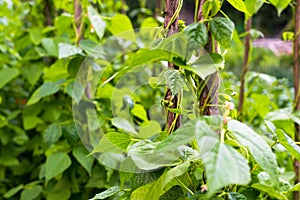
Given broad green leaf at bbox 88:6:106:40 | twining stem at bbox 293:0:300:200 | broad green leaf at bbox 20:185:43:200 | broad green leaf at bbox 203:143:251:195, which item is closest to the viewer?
broad green leaf at bbox 203:143:251:195

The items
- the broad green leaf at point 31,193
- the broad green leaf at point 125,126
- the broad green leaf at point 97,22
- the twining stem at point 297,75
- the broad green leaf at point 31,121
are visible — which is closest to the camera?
the broad green leaf at point 125,126

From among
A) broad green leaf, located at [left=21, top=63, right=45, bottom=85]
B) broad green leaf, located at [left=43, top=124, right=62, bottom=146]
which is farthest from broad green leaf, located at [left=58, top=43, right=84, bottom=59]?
broad green leaf, located at [left=21, top=63, right=45, bottom=85]

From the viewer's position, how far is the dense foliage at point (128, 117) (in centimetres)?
51

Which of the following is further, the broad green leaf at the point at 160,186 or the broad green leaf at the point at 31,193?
the broad green leaf at the point at 31,193

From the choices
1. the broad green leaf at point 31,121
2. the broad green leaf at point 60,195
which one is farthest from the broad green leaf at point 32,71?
the broad green leaf at point 60,195

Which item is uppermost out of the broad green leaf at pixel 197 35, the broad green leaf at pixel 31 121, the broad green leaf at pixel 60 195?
the broad green leaf at pixel 197 35

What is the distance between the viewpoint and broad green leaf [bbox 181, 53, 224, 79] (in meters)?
0.55

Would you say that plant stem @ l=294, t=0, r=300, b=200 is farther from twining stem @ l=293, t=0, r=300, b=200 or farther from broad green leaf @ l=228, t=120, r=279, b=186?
broad green leaf @ l=228, t=120, r=279, b=186

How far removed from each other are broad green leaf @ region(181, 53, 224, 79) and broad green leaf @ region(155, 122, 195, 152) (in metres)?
0.08

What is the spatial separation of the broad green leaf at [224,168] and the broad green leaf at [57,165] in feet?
2.64

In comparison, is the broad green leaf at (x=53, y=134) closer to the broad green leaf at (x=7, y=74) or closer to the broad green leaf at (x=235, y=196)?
the broad green leaf at (x=7, y=74)

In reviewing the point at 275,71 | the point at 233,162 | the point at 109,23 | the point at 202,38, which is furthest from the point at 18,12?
the point at 275,71

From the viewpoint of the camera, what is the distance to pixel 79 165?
4.16 ft

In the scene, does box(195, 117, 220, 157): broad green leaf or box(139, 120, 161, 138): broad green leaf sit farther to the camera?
box(139, 120, 161, 138): broad green leaf
